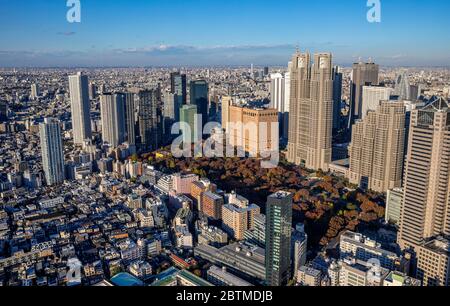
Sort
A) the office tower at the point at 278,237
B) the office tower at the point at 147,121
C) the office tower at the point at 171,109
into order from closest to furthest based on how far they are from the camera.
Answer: the office tower at the point at 278,237
the office tower at the point at 147,121
the office tower at the point at 171,109

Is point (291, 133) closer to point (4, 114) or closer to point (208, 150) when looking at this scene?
point (208, 150)

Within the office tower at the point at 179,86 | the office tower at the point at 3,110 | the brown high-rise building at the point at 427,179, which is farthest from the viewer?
the office tower at the point at 179,86

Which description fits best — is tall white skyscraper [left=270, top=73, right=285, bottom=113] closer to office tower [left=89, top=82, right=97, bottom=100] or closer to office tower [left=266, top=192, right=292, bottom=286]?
office tower [left=89, top=82, right=97, bottom=100]

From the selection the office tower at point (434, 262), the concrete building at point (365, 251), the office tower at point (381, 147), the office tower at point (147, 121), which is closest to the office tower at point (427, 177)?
the office tower at point (434, 262)

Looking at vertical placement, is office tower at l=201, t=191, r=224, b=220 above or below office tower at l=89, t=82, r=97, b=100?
below

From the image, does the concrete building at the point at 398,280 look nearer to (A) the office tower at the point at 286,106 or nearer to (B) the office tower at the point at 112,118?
(A) the office tower at the point at 286,106

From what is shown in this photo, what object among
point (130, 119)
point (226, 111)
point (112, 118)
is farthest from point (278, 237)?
point (112, 118)

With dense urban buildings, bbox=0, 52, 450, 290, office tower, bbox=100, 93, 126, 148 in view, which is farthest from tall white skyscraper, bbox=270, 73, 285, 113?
office tower, bbox=100, 93, 126, 148
